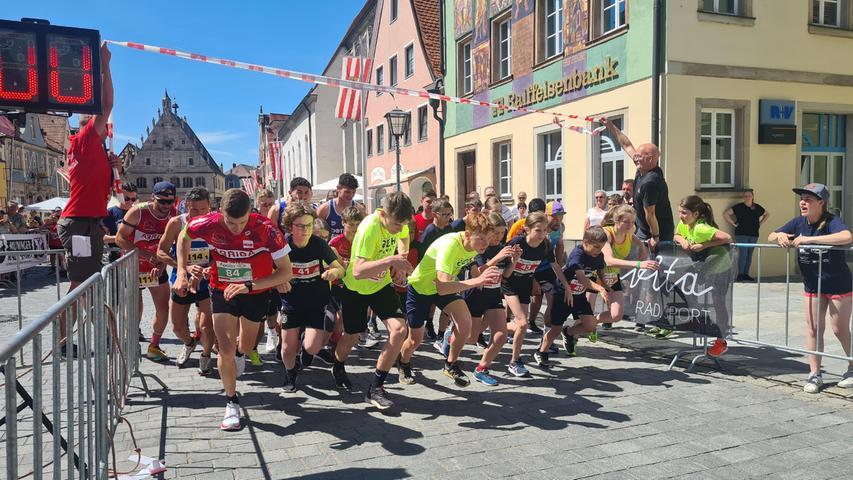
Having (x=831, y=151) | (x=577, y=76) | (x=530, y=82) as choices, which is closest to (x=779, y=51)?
(x=831, y=151)

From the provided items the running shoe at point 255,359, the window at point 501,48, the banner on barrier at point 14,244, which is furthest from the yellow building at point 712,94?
the banner on barrier at point 14,244

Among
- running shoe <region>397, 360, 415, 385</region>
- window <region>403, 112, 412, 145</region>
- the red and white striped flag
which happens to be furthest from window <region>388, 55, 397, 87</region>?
running shoe <region>397, 360, 415, 385</region>

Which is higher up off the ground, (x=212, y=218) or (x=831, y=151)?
(x=831, y=151)

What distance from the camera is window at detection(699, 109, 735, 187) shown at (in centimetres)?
1239

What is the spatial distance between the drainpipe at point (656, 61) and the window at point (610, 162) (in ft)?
4.00

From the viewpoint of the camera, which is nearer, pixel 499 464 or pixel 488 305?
pixel 499 464

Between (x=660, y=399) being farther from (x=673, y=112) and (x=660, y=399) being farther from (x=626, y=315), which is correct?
(x=673, y=112)

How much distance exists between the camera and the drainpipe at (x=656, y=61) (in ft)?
38.1

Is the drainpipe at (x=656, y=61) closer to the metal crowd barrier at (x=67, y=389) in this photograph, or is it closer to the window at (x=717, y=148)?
the window at (x=717, y=148)

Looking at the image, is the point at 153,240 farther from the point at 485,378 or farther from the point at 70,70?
the point at 485,378

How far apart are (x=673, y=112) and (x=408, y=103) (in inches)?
598

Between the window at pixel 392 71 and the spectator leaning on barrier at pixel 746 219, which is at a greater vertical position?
the window at pixel 392 71

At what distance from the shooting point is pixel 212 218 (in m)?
4.57

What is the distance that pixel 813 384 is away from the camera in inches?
207
